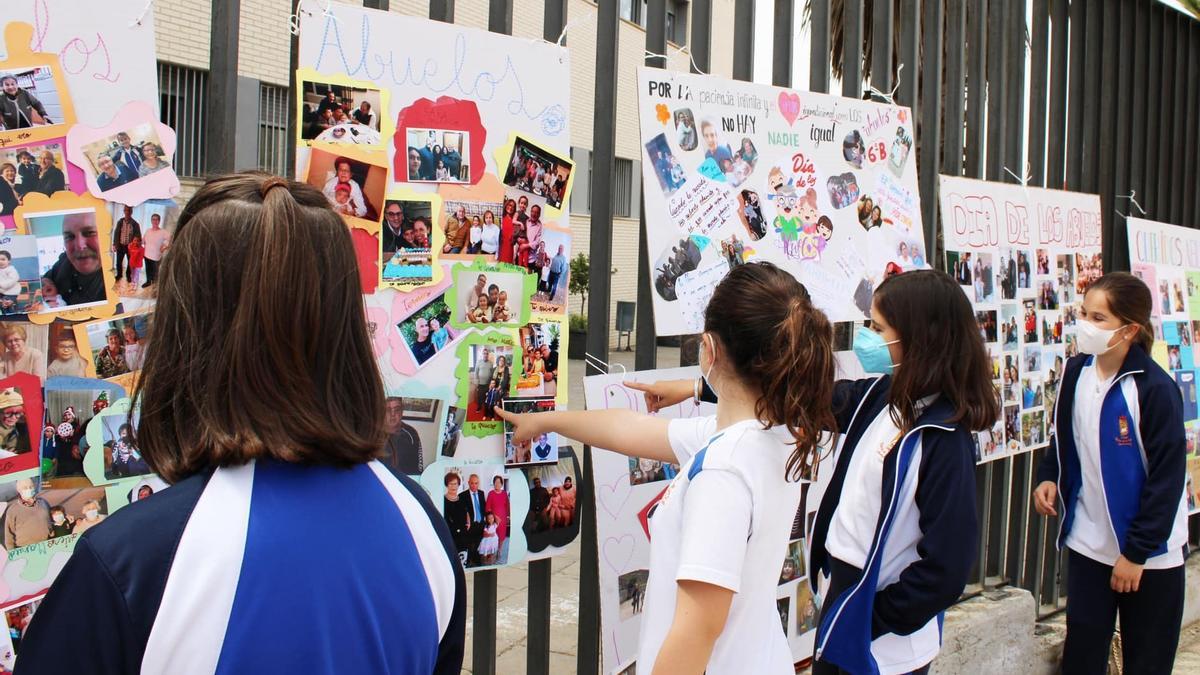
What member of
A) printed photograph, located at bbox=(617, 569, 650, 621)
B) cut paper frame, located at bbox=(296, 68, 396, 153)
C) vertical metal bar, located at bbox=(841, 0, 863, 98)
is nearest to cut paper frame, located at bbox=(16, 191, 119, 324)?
cut paper frame, located at bbox=(296, 68, 396, 153)

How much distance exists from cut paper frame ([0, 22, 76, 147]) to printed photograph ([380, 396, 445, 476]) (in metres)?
0.94

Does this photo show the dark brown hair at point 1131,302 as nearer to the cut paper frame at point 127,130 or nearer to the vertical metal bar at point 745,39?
the vertical metal bar at point 745,39

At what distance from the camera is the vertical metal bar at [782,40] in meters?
3.55

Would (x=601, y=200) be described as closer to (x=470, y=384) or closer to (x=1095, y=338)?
(x=470, y=384)

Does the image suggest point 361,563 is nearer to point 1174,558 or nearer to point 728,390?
point 728,390

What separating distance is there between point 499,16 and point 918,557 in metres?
1.92

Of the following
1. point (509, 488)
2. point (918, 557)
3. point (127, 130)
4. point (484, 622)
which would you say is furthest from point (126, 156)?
point (918, 557)

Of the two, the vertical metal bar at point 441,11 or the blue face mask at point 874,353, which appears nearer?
the vertical metal bar at point 441,11

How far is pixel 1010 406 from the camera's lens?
15.2 feet

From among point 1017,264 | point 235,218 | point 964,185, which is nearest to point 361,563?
point 235,218

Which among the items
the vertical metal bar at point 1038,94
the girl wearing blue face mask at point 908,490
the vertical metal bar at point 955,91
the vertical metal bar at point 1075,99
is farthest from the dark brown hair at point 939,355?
the vertical metal bar at point 1075,99

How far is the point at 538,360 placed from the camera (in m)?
2.64

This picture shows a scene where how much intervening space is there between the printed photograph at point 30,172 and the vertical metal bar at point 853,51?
2.89m

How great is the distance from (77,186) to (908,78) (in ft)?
10.9
